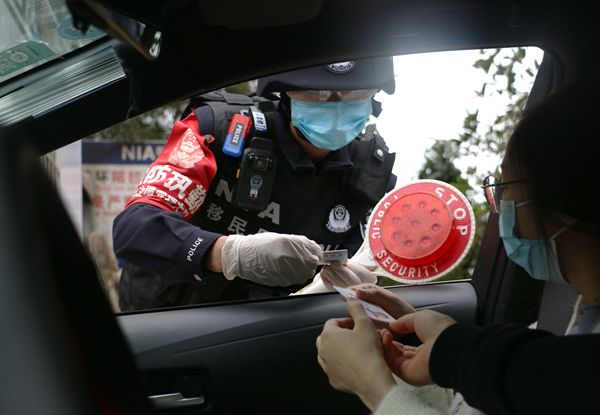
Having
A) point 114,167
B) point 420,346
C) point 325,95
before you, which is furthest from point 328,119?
point 114,167

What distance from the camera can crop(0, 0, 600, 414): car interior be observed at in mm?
604

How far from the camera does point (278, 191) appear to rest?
2.29 metres

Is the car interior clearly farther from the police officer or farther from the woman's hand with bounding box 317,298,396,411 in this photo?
the woman's hand with bounding box 317,298,396,411

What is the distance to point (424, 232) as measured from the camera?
6.35ft

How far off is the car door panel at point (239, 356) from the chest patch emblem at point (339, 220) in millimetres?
763

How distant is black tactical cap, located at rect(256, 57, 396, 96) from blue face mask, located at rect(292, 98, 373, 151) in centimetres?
16

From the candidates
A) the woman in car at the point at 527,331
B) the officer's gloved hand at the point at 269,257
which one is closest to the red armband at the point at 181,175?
the officer's gloved hand at the point at 269,257

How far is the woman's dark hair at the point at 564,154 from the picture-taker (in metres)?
0.95

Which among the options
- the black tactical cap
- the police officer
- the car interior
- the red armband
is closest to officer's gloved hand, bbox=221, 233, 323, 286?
the police officer

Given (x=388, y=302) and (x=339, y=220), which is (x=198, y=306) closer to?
(x=388, y=302)

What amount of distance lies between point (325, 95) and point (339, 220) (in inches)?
23.2

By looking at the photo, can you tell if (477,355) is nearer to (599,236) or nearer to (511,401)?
(511,401)

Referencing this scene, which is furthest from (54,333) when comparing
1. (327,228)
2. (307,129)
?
(327,228)

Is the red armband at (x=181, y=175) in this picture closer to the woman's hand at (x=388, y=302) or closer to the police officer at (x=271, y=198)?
the police officer at (x=271, y=198)
